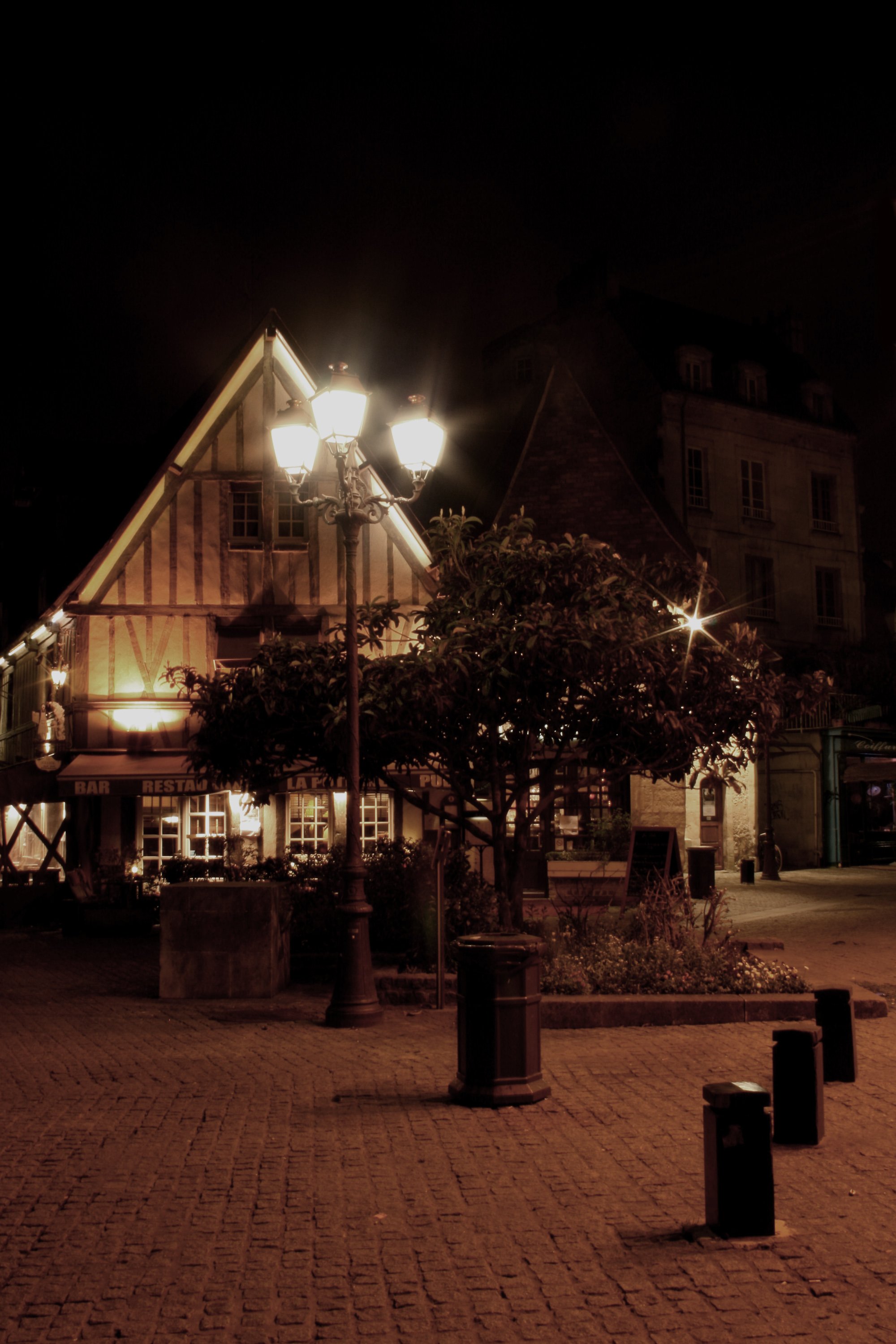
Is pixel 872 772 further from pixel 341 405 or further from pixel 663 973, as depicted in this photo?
pixel 341 405

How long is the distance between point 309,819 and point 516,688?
34.9 ft

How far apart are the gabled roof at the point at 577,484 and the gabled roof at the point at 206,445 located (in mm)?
4860

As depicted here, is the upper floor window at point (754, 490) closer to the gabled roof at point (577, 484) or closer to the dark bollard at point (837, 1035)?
the gabled roof at point (577, 484)

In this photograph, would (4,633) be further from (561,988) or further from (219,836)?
(561,988)

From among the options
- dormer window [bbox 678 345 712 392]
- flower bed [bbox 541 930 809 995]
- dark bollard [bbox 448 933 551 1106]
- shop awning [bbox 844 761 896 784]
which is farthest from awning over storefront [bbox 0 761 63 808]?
dormer window [bbox 678 345 712 392]

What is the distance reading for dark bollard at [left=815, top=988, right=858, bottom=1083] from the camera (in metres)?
7.57

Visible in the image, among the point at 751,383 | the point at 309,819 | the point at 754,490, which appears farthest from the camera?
the point at 751,383

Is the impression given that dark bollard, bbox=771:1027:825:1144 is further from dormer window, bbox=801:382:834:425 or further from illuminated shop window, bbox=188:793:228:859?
dormer window, bbox=801:382:834:425

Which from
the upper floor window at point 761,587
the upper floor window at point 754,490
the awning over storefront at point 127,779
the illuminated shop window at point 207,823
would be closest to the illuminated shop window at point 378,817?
the illuminated shop window at point 207,823

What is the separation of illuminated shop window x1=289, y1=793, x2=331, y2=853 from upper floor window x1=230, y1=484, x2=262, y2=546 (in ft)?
A: 14.8

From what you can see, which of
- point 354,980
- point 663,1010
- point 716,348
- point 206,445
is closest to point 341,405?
point 354,980

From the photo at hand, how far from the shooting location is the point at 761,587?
31922 mm

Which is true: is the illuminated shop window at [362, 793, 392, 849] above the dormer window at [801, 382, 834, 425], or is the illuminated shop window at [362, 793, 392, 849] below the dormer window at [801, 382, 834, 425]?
below

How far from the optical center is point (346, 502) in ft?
33.1
